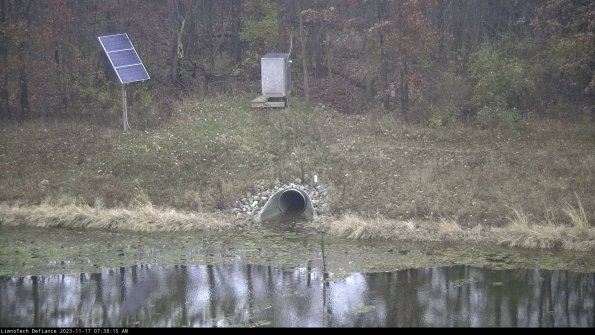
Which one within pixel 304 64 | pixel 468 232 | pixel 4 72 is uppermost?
pixel 304 64

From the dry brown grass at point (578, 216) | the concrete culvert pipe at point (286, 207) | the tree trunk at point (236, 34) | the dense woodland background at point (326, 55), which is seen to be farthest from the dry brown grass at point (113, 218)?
the tree trunk at point (236, 34)

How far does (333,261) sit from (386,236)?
7.16 ft

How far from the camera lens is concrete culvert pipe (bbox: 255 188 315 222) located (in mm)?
18875

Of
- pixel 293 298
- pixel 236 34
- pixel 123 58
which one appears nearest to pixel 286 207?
pixel 293 298

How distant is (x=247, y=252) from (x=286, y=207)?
13.0ft

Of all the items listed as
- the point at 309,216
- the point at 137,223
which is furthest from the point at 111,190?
the point at 309,216

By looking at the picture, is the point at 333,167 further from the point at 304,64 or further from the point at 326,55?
the point at 326,55

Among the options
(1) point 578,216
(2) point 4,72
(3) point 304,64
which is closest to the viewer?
(1) point 578,216

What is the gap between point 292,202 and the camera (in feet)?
67.5

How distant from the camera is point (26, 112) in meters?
25.5

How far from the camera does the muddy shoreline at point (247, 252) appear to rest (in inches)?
604

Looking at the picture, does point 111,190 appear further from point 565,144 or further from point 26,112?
point 565,144

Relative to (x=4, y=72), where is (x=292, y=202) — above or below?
below

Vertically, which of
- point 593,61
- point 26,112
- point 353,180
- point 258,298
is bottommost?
point 258,298
